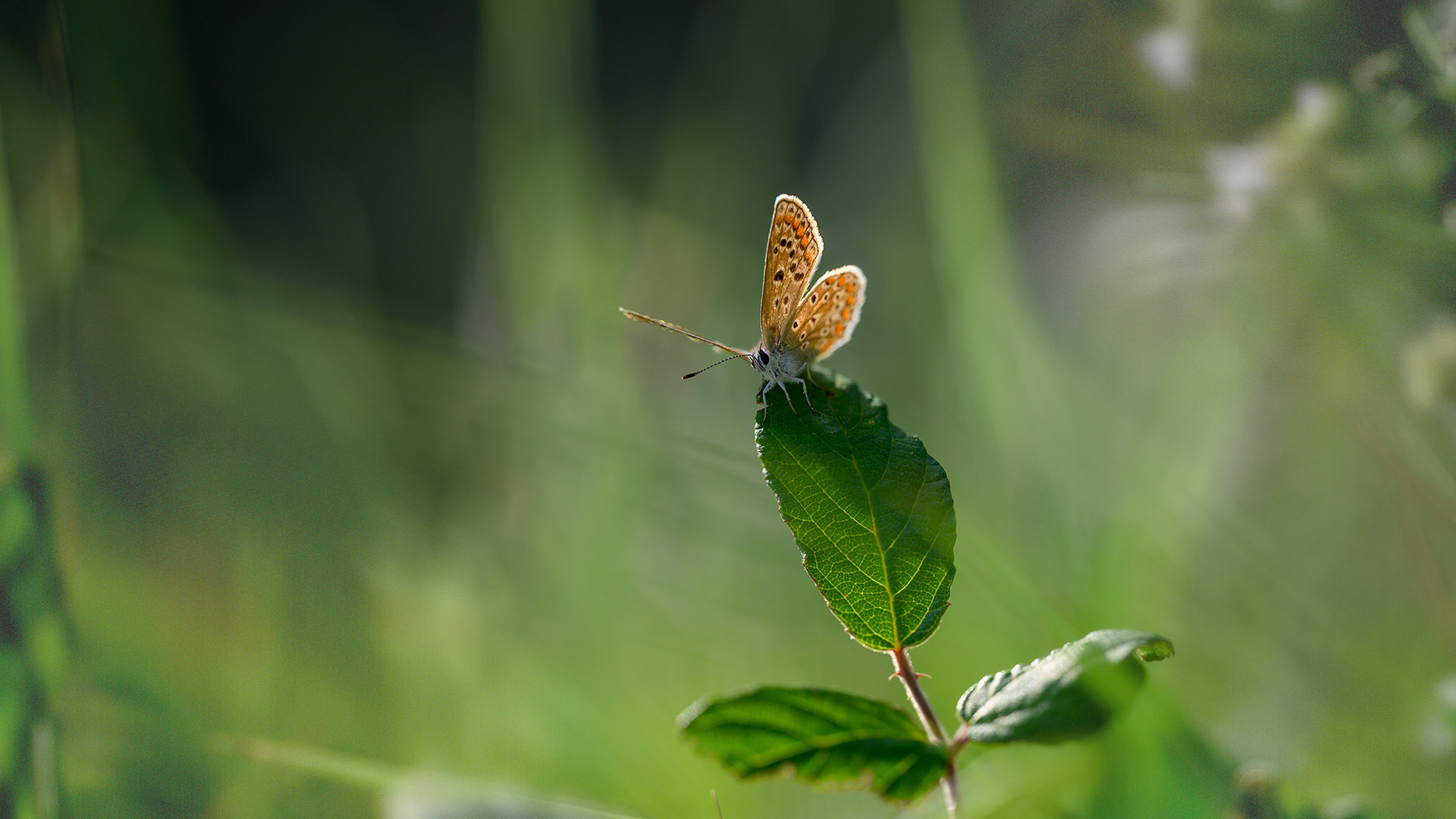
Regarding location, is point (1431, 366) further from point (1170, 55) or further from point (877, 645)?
point (877, 645)

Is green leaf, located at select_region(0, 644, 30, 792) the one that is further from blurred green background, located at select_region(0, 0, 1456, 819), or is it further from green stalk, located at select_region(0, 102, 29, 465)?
green stalk, located at select_region(0, 102, 29, 465)

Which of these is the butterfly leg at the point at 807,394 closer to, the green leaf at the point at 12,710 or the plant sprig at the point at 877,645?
the plant sprig at the point at 877,645

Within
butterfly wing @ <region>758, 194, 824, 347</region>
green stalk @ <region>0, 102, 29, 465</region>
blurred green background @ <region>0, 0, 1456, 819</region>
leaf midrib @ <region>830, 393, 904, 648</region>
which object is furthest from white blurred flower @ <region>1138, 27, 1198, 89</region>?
green stalk @ <region>0, 102, 29, 465</region>

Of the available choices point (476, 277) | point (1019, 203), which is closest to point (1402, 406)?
point (1019, 203)

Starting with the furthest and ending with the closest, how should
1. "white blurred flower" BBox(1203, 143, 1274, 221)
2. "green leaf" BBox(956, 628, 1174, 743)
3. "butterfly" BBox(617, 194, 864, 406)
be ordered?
"white blurred flower" BBox(1203, 143, 1274, 221)
"butterfly" BBox(617, 194, 864, 406)
"green leaf" BBox(956, 628, 1174, 743)

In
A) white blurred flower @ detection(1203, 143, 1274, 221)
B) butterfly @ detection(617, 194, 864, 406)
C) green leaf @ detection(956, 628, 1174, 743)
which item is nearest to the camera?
green leaf @ detection(956, 628, 1174, 743)

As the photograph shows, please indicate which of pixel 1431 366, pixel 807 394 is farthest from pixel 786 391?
pixel 1431 366

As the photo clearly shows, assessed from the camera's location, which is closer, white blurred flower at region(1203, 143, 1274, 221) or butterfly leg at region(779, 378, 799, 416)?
butterfly leg at region(779, 378, 799, 416)

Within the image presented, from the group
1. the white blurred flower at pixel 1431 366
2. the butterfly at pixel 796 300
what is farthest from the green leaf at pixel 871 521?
the white blurred flower at pixel 1431 366

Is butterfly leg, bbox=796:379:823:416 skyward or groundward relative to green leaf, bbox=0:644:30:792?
skyward
